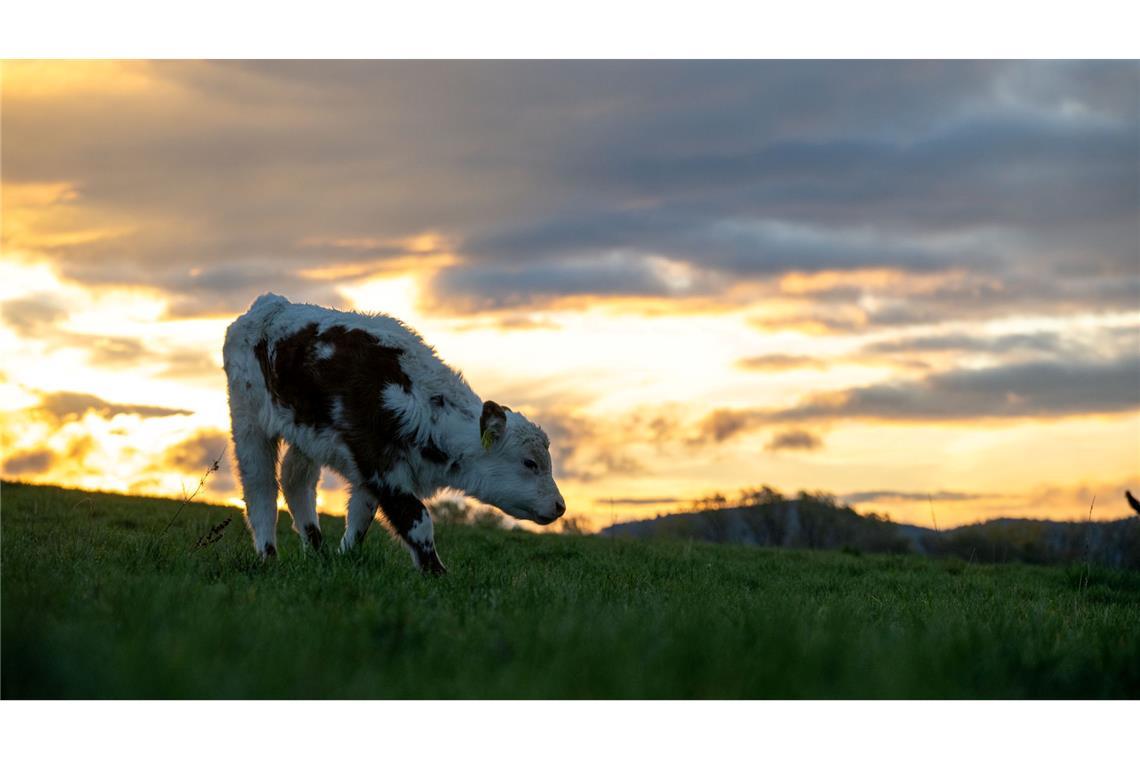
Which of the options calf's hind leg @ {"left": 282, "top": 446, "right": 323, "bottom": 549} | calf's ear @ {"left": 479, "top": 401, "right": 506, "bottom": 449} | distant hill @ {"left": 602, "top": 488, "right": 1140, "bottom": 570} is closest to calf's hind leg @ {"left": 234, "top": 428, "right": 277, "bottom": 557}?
calf's hind leg @ {"left": 282, "top": 446, "right": 323, "bottom": 549}

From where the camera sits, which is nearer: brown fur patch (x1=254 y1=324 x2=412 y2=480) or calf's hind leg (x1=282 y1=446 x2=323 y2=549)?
brown fur patch (x1=254 y1=324 x2=412 y2=480)

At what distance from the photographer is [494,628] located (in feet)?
19.9

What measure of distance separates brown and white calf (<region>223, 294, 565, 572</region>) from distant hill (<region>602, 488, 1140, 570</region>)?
1762 centimetres

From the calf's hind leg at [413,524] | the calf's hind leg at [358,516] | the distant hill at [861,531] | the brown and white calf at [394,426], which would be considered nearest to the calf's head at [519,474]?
the brown and white calf at [394,426]

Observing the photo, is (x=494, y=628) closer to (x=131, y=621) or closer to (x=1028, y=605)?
(x=131, y=621)

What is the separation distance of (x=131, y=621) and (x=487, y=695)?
2.22 m

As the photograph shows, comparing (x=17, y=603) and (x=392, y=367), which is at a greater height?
(x=392, y=367)

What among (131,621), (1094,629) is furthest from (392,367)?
(1094,629)

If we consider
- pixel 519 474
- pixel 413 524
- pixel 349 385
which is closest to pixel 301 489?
pixel 349 385

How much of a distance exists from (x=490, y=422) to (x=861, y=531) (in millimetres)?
25309

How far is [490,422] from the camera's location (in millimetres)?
9648

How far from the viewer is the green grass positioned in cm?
482

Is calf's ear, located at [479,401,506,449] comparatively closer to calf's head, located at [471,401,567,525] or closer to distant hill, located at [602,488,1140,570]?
calf's head, located at [471,401,567,525]

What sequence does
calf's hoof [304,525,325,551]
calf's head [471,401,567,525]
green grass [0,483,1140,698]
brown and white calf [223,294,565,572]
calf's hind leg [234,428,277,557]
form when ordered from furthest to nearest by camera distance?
calf's hoof [304,525,325,551], calf's hind leg [234,428,277,557], calf's head [471,401,567,525], brown and white calf [223,294,565,572], green grass [0,483,1140,698]
